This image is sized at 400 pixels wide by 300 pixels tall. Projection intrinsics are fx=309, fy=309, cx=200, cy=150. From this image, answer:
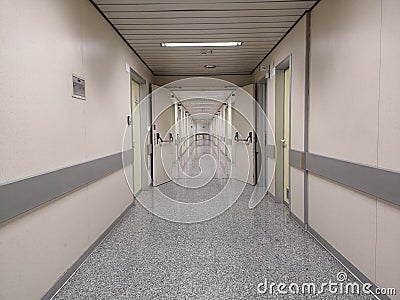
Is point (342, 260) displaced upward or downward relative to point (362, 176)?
downward

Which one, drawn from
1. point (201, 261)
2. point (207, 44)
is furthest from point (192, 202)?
point (207, 44)

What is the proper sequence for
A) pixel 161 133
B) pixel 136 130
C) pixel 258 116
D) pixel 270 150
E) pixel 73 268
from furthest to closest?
pixel 161 133, pixel 258 116, pixel 136 130, pixel 270 150, pixel 73 268

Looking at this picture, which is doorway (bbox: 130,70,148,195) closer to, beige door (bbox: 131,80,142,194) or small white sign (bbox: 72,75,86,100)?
beige door (bbox: 131,80,142,194)

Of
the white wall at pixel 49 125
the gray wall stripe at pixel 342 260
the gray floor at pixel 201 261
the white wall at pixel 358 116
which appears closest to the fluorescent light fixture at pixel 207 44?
the white wall at pixel 49 125

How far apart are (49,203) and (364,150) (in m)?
2.41

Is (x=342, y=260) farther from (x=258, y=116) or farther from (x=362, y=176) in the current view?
(x=258, y=116)

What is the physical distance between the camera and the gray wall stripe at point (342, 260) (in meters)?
2.36

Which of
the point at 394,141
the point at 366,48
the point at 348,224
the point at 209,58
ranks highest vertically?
the point at 209,58

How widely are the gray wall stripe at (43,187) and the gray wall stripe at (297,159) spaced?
7.87ft

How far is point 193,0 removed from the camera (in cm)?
335

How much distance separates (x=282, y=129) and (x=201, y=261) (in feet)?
10.3

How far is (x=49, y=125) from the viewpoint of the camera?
2291 millimetres

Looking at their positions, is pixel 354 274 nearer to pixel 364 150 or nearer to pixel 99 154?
pixel 364 150

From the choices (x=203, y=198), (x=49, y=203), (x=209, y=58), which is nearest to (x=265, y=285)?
(x=49, y=203)
